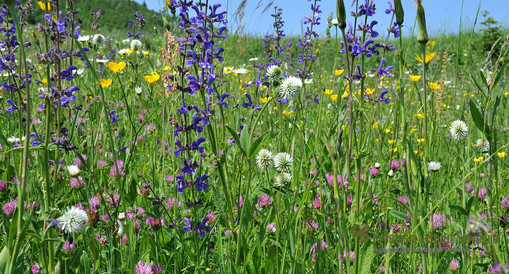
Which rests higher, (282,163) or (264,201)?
(282,163)

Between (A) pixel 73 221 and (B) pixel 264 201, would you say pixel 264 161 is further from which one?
(A) pixel 73 221

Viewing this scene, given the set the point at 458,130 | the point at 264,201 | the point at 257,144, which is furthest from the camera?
the point at 458,130

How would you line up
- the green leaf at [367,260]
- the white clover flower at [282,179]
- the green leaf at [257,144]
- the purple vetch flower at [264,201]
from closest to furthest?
the green leaf at [257,144]
the green leaf at [367,260]
the white clover flower at [282,179]
the purple vetch flower at [264,201]

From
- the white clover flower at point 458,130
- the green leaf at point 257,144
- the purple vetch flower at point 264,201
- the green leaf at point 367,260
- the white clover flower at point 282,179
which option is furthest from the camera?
the white clover flower at point 458,130

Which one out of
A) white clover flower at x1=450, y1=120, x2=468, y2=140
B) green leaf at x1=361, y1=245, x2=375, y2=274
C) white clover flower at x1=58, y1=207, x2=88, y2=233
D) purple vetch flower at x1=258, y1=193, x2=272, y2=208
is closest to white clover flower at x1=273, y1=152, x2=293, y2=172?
purple vetch flower at x1=258, y1=193, x2=272, y2=208

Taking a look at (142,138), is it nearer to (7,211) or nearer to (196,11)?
(7,211)

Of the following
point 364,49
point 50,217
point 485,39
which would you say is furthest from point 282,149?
point 485,39

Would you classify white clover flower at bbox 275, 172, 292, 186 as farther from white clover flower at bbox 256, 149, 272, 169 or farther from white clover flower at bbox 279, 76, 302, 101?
white clover flower at bbox 279, 76, 302, 101

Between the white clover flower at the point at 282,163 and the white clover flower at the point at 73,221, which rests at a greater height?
the white clover flower at the point at 282,163

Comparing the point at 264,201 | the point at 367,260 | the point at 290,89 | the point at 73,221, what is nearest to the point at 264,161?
the point at 264,201

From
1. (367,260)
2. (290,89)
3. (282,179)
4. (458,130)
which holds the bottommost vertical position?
(367,260)

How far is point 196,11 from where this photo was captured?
1.30 m

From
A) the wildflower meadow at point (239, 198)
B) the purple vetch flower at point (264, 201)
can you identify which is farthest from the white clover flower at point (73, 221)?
the purple vetch flower at point (264, 201)

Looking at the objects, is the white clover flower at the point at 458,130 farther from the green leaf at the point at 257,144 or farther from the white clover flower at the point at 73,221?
the white clover flower at the point at 73,221
